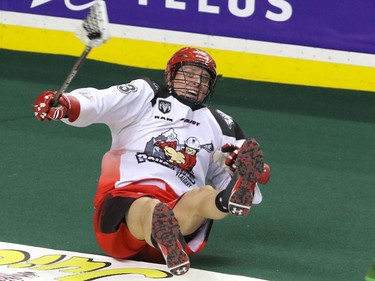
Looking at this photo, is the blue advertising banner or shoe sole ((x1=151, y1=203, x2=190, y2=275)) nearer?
shoe sole ((x1=151, y1=203, x2=190, y2=275))

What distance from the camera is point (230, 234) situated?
14.5ft

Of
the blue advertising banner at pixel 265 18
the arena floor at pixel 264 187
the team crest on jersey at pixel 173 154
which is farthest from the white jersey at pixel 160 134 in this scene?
the blue advertising banner at pixel 265 18

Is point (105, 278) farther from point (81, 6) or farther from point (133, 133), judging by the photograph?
point (81, 6)

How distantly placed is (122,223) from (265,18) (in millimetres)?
2751

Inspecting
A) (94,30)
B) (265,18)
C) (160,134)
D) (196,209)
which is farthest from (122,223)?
(265,18)

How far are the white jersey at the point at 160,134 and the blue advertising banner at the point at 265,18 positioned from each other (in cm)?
225

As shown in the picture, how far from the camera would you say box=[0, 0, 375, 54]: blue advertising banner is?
20.6 ft

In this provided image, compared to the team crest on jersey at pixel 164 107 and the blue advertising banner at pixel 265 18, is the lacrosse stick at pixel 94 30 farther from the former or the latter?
the blue advertising banner at pixel 265 18

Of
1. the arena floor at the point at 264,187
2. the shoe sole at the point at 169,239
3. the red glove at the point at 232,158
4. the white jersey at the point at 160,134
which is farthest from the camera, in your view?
the arena floor at the point at 264,187

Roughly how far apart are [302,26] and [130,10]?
1040 millimetres

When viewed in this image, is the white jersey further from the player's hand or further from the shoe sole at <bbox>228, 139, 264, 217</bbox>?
the shoe sole at <bbox>228, 139, 264, 217</bbox>

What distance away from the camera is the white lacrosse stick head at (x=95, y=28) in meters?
3.96

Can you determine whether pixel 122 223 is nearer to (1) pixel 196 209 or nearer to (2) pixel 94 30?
(1) pixel 196 209

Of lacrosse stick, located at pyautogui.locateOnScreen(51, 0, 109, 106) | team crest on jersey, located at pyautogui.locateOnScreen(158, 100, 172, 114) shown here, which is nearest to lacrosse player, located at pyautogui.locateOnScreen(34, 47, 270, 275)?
team crest on jersey, located at pyautogui.locateOnScreen(158, 100, 172, 114)
